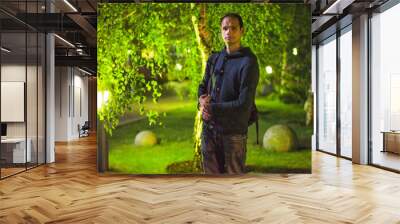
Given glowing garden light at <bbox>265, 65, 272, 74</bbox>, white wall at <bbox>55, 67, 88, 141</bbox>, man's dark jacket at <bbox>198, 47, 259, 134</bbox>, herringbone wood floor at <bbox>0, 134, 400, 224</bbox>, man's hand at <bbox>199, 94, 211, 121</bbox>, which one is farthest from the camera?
white wall at <bbox>55, 67, 88, 141</bbox>

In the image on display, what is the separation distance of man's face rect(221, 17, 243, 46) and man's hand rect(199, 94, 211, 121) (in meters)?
0.92

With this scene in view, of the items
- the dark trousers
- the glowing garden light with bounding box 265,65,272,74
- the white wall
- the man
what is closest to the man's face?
the man

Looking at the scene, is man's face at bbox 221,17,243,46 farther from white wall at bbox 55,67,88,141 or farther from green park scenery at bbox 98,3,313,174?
white wall at bbox 55,67,88,141

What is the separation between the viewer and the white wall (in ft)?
51.8

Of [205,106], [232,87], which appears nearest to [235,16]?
[232,87]

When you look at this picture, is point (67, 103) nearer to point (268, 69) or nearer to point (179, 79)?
point (179, 79)

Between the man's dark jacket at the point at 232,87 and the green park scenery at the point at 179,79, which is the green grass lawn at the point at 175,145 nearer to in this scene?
the green park scenery at the point at 179,79

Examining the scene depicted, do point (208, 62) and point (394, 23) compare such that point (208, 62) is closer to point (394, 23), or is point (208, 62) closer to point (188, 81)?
point (188, 81)

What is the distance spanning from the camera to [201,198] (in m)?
5.18

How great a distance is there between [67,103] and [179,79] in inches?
410

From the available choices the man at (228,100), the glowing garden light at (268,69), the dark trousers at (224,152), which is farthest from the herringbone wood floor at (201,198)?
the glowing garden light at (268,69)

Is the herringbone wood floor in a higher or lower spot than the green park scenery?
lower

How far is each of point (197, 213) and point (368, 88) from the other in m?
5.50

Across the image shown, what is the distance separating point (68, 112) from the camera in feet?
52.4
